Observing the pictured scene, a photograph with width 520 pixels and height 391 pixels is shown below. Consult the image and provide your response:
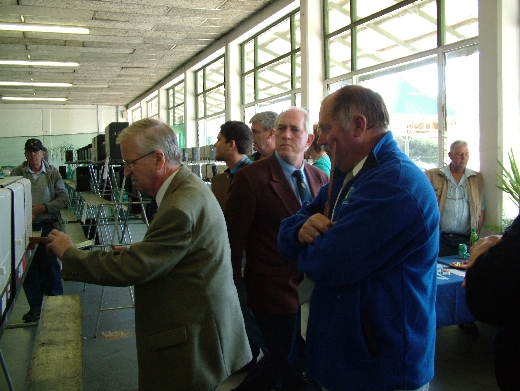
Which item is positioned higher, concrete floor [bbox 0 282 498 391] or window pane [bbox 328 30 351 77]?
window pane [bbox 328 30 351 77]

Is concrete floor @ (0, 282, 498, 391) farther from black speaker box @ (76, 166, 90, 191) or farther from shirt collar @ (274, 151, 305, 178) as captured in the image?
black speaker box @ (76, 166, 90, 191)

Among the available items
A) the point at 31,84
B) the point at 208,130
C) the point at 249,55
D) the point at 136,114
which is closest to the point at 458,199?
the point at 249,55

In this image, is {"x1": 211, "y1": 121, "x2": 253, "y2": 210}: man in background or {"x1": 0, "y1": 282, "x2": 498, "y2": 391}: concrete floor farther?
{"x1": 0, "y1": 282, "x2": 498, "y2": 391}: concrete floor

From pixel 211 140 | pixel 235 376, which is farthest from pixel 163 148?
pixel 211 140

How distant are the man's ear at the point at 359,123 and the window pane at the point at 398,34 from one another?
15.6 feet

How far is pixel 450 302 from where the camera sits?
350cm

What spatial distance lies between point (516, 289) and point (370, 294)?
359 millimetres

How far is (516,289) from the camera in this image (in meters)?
0.94

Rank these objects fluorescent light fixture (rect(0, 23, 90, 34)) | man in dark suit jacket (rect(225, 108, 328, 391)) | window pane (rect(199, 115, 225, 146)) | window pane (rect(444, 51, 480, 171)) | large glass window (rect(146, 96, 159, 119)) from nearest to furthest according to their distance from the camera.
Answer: man in dark suit jacket (rect(225, 108, 328, 391)) → window pane (rect(444, 51, 480, 171)) → fluorescent light fixture (rect(0, 23, 90, 34)) → window pane (rect(199, 115, 225, 146)) → large glass window (rect(146, 96, 159, 119))

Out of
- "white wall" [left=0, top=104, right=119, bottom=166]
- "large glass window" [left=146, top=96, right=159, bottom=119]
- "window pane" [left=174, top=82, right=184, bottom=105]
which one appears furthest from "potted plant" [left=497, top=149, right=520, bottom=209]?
"white wall" [left=0, top=104, right=119, bottom=166]

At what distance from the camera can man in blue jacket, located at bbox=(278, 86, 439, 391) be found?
1202 millimetres

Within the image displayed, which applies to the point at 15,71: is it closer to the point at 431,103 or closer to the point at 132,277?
the point at 431,103

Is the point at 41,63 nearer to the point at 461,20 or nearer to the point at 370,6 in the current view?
the point at 370,6

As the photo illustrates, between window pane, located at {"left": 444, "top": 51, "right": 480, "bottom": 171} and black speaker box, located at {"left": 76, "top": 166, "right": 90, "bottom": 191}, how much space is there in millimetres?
5954
